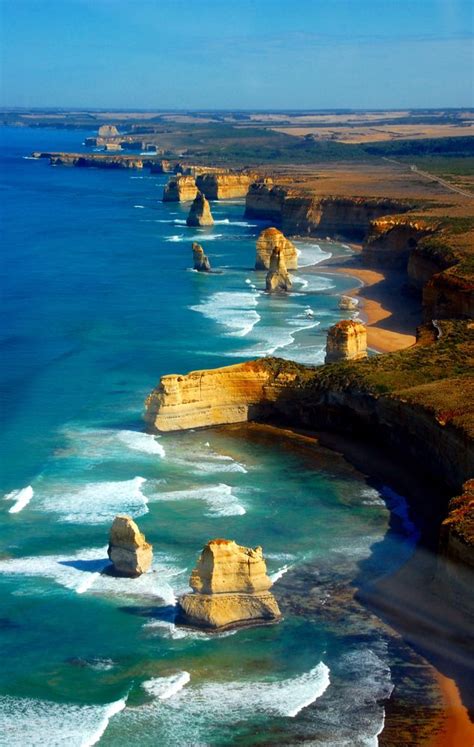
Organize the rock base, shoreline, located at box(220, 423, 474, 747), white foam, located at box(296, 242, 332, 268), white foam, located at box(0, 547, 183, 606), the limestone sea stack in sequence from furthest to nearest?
1. white foam, located at box(296, 242, 332, 268)
2. white foam, located at box(0, 547, 183, 606)
3. the rock base
4. the limestone sea stack
5. shoreline, located at box(220, 423, 474, 747)

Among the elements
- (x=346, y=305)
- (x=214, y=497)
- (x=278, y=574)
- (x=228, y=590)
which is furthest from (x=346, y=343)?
(x=228, y=590)

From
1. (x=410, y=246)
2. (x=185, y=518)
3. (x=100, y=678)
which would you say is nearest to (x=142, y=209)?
(x=410, y=246)

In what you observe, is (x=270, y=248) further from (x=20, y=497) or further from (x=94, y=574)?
(x=94, y=574)

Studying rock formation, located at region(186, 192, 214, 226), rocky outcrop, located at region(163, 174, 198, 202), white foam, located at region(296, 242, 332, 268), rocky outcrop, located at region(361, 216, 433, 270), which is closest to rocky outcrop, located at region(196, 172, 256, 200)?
rocky outcrop, located at region(163, 174, 198, 202)

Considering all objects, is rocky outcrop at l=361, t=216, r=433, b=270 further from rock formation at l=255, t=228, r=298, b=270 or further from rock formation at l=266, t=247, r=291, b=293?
rock formation at l=266, t=247, r=291, b=293

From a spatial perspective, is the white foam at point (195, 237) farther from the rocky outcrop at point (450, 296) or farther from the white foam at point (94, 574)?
the white foam at point (94, 574)

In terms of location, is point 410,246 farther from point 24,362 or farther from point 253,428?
point 253,428

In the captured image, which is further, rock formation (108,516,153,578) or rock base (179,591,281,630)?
Result: rock formation (108,516,153,578)
